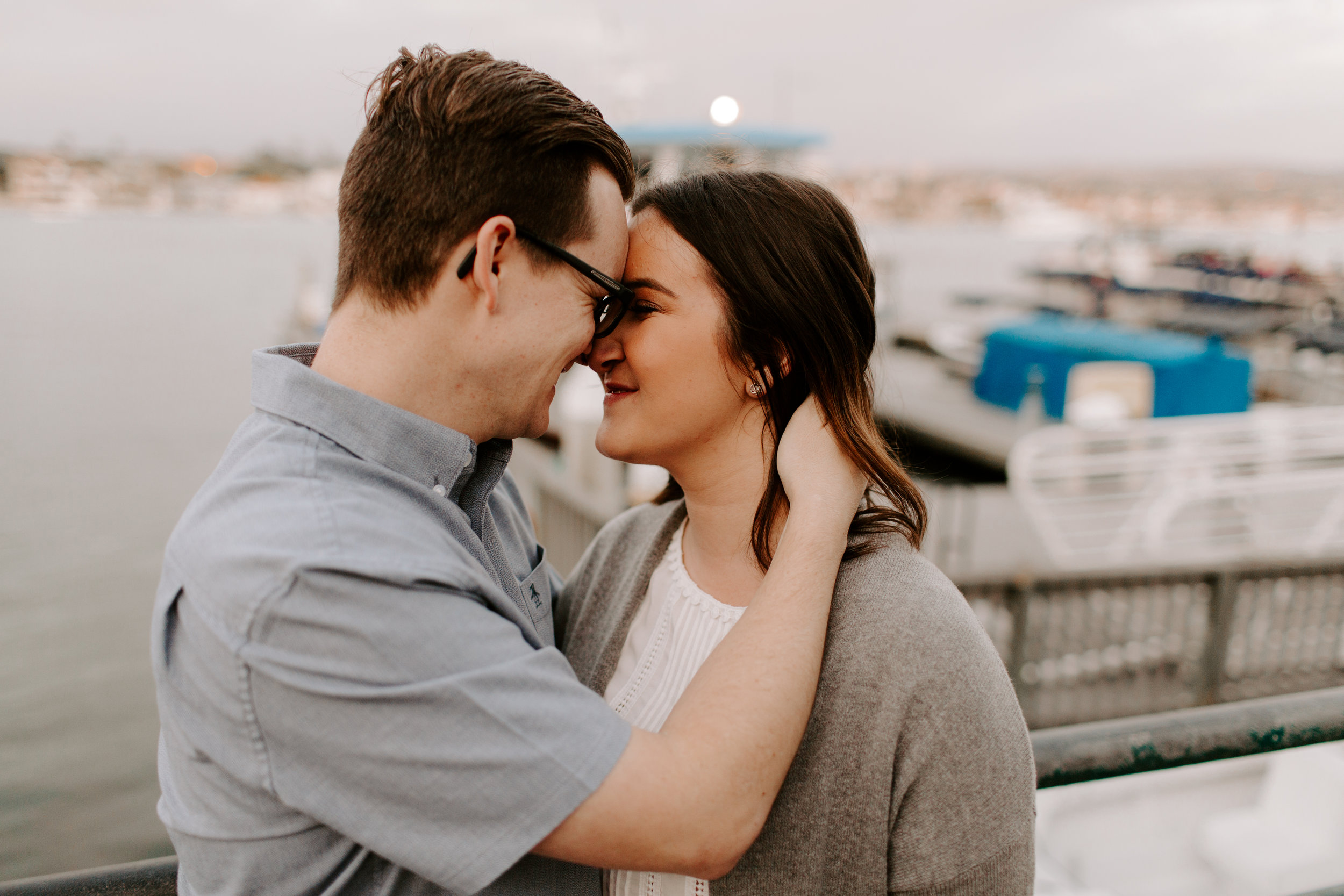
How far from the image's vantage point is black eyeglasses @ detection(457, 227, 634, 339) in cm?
132

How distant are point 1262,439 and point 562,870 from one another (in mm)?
7705

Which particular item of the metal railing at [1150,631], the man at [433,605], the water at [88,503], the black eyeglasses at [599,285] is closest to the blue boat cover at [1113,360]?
the water at [88,503]

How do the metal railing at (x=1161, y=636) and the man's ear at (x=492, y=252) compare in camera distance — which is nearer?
the man's ear at (x=492, y=252)

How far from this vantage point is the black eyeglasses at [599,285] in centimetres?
132

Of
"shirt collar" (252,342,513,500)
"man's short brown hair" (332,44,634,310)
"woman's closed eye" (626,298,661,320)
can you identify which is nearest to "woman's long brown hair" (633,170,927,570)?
"woman's closed eye" (626,298,661,320)

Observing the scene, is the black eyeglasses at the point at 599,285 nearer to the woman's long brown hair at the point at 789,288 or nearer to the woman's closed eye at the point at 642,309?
the woman's closed eye at the point at 642,309

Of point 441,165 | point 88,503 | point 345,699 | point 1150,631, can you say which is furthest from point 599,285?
point 88,503

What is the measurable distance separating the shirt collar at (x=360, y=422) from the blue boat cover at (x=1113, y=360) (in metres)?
11.3

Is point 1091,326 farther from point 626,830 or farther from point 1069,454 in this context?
point 626,830

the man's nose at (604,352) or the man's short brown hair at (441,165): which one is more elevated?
the man's short brown hair at (441,165)

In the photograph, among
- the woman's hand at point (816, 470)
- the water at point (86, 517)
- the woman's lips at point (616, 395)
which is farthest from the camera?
the water at point (86, 517)

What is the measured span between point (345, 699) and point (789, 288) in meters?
1.12

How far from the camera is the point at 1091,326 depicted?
1362cm

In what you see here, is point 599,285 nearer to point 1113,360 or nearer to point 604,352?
point 604,352
